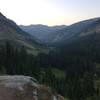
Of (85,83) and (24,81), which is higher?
(24,81)

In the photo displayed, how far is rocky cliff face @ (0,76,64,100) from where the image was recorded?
2328 cm

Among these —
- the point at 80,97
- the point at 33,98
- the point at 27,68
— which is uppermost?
the point at 33,98

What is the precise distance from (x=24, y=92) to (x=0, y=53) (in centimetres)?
12235

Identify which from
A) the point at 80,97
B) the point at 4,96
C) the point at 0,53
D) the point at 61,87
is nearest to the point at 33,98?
the point at 4,96

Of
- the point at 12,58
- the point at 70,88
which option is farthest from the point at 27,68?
the point at 70,88

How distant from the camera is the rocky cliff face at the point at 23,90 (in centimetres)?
2328

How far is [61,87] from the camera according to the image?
135m

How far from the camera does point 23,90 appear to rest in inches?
931

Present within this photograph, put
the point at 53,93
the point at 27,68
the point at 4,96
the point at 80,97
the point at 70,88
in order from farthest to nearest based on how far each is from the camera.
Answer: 1. the point at 27,68
2. the point at 70,88
3. the point at 80,97
4. the point at 53,93
5. the point at 4,96

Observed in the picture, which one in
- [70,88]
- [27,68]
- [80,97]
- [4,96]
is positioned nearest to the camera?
[4,96]

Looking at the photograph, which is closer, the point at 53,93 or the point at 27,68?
the point at 53,93

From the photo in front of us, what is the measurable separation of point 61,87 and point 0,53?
37.1 metres

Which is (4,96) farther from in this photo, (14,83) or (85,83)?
(85,83)

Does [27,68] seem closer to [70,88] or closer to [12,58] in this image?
[12,58]
